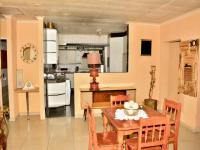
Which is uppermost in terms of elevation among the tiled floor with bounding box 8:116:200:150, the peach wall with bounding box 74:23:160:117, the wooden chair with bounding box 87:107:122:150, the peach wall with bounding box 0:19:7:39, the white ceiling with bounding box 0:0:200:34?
the white ceiling with bounding box 0:0:200:34

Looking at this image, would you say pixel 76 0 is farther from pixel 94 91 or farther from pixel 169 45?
pixel 169 45

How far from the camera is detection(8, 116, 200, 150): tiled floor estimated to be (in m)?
3.58

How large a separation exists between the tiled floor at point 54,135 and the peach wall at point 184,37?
34 centimetres

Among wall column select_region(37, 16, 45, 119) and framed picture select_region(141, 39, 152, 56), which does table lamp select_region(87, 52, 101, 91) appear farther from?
framed picture select_region(141, 39, 152, 56)

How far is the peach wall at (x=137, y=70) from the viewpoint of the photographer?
541 centimetres

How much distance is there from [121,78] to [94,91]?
3.48 ft

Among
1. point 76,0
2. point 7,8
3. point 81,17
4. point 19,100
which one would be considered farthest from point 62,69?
point 76,0

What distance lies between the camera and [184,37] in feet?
15.1

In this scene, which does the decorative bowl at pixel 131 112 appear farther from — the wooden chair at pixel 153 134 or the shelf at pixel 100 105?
the shelf at pixel 100 105

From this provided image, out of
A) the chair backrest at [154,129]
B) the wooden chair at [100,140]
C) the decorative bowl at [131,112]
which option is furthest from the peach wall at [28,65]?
the chair backrest at [154,129]

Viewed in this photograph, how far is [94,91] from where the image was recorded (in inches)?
193

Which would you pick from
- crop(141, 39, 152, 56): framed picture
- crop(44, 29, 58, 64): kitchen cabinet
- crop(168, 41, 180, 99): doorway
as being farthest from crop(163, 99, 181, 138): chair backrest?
crop(44, 29, 58, 64): kitchen cabinet

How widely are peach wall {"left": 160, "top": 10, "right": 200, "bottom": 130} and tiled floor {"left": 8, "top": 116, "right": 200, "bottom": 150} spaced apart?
13.6 inches

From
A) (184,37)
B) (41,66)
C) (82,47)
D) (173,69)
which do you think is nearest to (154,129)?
(184,37)
